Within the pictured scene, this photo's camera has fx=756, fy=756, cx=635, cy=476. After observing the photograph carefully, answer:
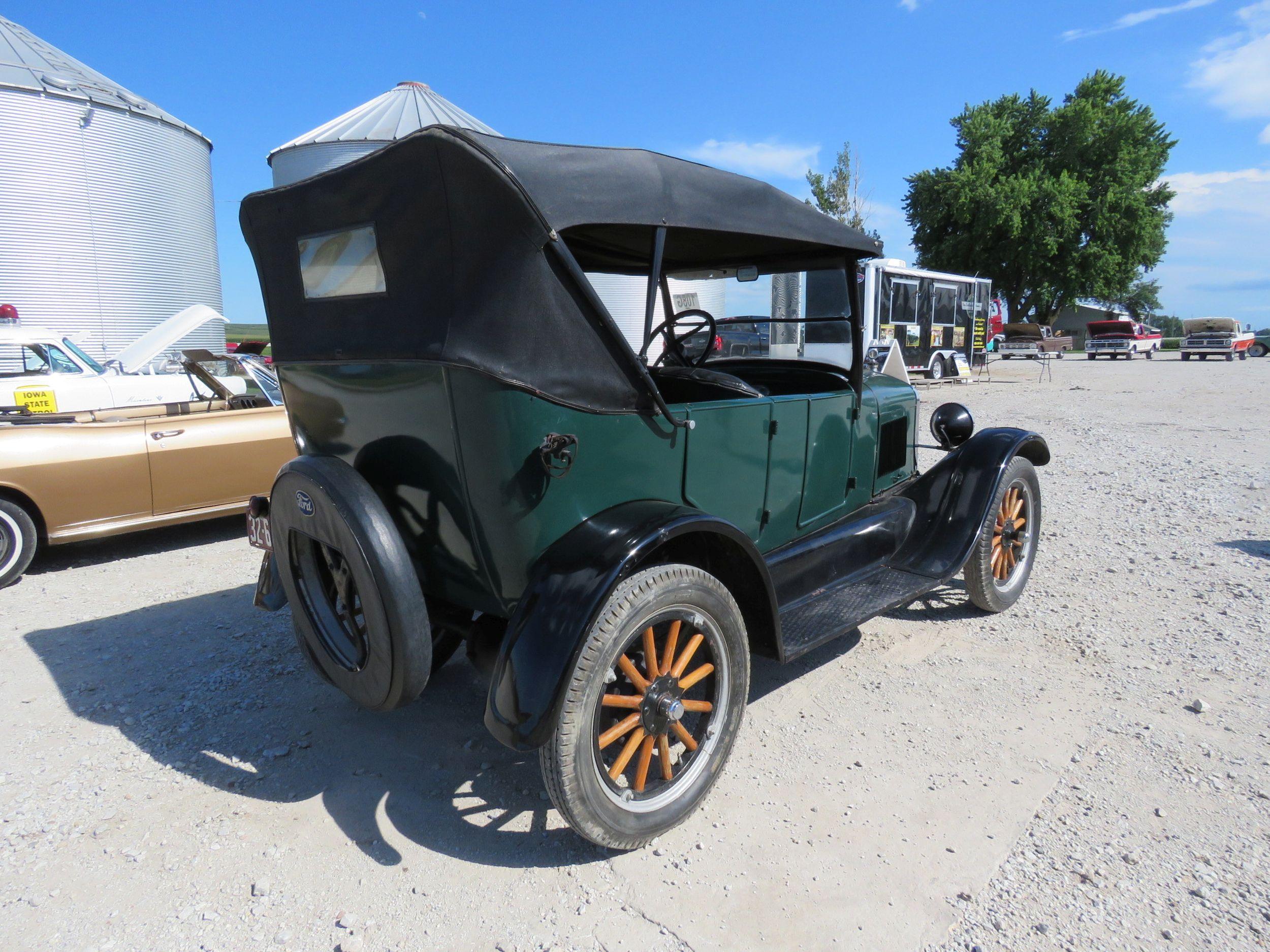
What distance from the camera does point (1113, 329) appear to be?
3222 centimetres

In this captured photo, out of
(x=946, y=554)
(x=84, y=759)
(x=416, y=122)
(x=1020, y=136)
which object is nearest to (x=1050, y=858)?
(x=946, y=554)

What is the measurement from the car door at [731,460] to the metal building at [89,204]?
56.1ft

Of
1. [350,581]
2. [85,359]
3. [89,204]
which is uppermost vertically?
[89,204]

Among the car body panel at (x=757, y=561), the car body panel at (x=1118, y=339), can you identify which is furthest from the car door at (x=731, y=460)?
the car body panel at (x=1118, y=339)

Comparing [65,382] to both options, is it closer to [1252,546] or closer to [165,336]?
[165,336]

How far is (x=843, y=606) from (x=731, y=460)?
2.64 feet

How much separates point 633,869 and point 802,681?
1.34m

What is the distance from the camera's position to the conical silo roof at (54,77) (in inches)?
637

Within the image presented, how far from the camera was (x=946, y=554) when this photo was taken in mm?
3584

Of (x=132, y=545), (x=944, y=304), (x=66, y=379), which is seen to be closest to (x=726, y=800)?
(x=132, y=545)

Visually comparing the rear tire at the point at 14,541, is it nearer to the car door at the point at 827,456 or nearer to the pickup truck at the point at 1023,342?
the car door at the point at 827,456

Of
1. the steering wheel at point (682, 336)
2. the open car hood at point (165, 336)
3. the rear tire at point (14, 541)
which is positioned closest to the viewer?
the steering wheel at point (682, 336)

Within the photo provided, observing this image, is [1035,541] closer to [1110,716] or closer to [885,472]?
[885,472]

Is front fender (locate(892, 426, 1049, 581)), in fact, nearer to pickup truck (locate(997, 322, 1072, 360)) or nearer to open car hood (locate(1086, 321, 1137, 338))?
pickup truck (locate(997, 322, 1072, 360))
